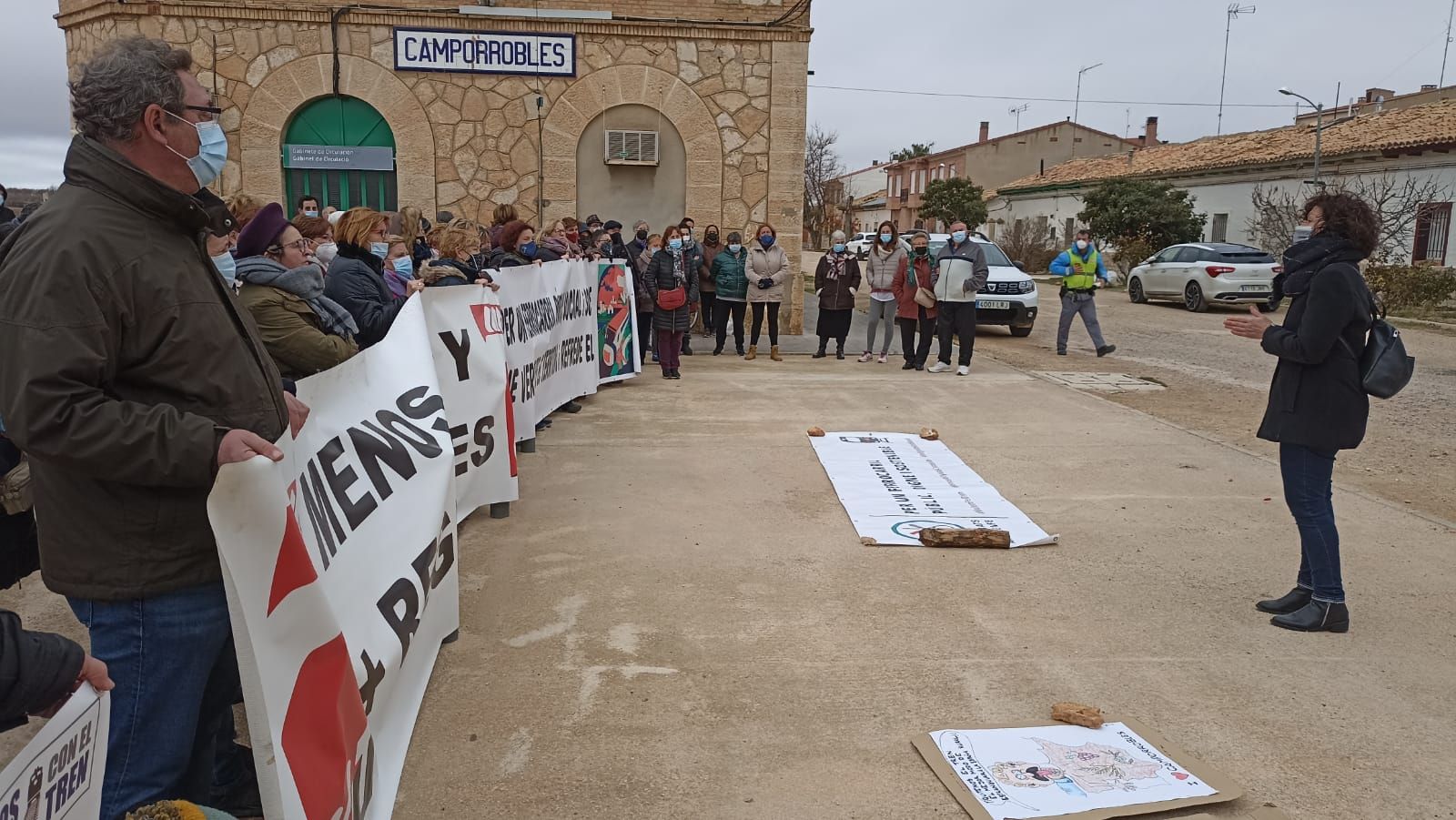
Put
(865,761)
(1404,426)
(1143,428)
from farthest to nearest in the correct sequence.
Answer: (1404,426), (1143,428), (865,761)

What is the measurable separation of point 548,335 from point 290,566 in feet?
19.1

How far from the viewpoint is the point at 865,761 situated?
129 inches

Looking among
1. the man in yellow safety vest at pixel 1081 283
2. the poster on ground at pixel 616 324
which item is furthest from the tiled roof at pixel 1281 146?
the poster on ground at pixel 616 324

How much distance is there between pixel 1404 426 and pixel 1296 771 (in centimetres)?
765

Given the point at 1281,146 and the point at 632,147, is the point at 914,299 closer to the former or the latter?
the point at 632,147

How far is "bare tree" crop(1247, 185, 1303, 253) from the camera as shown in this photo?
27062 mm

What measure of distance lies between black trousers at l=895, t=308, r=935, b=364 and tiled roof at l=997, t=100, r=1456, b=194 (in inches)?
836

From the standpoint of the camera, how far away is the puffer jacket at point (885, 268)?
42.2 ft

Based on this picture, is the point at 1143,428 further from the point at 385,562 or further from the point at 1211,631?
the point at 385,562

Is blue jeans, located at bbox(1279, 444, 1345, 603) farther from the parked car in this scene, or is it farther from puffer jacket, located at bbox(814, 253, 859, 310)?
the parked car

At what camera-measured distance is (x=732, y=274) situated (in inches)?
517

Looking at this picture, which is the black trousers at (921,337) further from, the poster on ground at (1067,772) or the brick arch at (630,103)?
the poster on ground at (1067,772)

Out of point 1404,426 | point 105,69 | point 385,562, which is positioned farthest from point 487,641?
point 1404,426

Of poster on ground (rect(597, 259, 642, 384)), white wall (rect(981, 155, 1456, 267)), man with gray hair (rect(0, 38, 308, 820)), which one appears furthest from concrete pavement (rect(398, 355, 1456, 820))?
white wall (rect(981, 155, 1456, 267))
